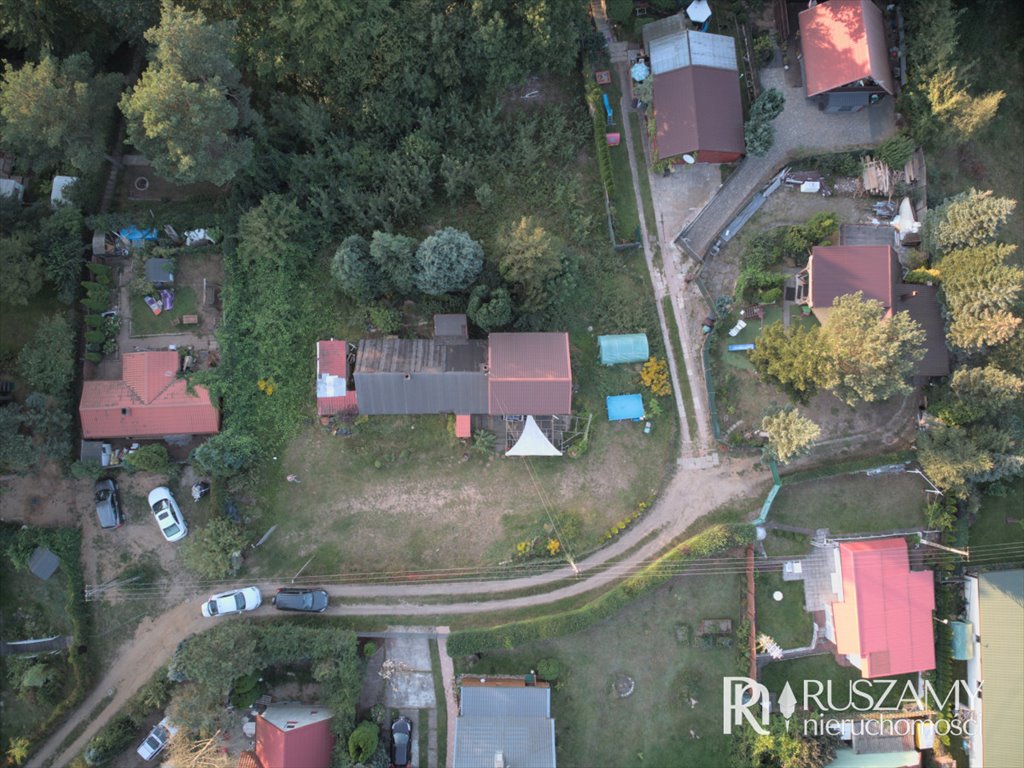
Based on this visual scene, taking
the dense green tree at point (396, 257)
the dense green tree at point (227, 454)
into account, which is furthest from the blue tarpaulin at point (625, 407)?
the dense green tree at point (227, 454)

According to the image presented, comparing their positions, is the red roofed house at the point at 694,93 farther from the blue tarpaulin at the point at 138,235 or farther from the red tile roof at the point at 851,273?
the blue tarpaulin at the point at 138,235

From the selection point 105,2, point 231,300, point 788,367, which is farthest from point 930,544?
point 105,2

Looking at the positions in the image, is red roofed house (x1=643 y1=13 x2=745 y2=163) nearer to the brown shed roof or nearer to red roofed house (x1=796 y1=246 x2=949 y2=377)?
the brown shed roof

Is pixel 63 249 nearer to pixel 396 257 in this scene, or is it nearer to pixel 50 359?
pixel 50 359

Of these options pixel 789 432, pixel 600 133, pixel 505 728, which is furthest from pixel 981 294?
pixel 505 728

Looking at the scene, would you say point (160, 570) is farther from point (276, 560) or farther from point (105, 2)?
point (105, 2)

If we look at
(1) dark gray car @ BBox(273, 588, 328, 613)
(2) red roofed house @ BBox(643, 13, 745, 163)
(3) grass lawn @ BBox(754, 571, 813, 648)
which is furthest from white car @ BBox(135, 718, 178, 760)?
(2) red roofed house @ BBox(643, 13, 745, 163)
